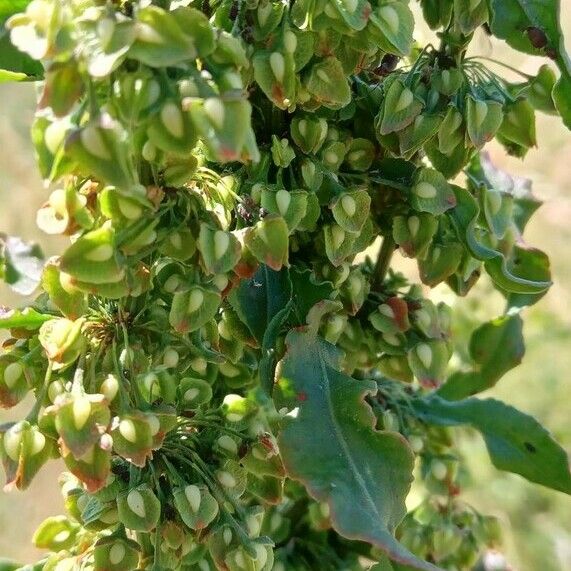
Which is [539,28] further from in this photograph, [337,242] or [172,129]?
[172,129]

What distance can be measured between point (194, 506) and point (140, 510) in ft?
0.17

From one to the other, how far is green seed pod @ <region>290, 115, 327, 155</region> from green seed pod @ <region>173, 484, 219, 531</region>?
361 mm

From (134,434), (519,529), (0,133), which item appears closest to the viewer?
(134,434)

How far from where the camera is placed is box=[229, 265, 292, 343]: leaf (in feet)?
3.41

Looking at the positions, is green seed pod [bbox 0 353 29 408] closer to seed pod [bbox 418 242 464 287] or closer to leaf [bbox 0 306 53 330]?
leaf [bbox 0 306 53 330]

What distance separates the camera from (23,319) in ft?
3.22

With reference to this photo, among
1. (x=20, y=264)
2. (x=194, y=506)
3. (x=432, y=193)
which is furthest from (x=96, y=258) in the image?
(x=20, y=264)

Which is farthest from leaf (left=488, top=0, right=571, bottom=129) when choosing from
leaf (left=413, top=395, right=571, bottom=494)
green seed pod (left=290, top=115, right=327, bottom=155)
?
leaf (left=413, top=395, right=571, bottom=494)

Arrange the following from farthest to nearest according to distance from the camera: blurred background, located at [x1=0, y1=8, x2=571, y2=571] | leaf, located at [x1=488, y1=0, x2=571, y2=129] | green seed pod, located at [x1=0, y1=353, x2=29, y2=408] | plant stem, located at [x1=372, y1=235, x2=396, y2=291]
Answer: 1. blurred background, located at [x1=0, y1=8, x2=571, y2=571]
2. plant stem, located at [x1=372, y1=235, x2=396, y2=291]
3. leaf, located at [x1=488, y1=0, x2=571, y2=129]
4. green seed pod, located at [x1=0, y1=353, x2=29, y2=408]

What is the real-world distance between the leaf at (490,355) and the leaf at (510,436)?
82 mm

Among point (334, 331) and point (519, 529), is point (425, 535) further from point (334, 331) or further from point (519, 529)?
point (519, 529)

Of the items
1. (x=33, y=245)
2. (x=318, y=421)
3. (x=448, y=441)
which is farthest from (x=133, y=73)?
(x=448, y=441)

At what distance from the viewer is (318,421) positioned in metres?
0.98

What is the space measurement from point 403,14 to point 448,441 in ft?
2.35
